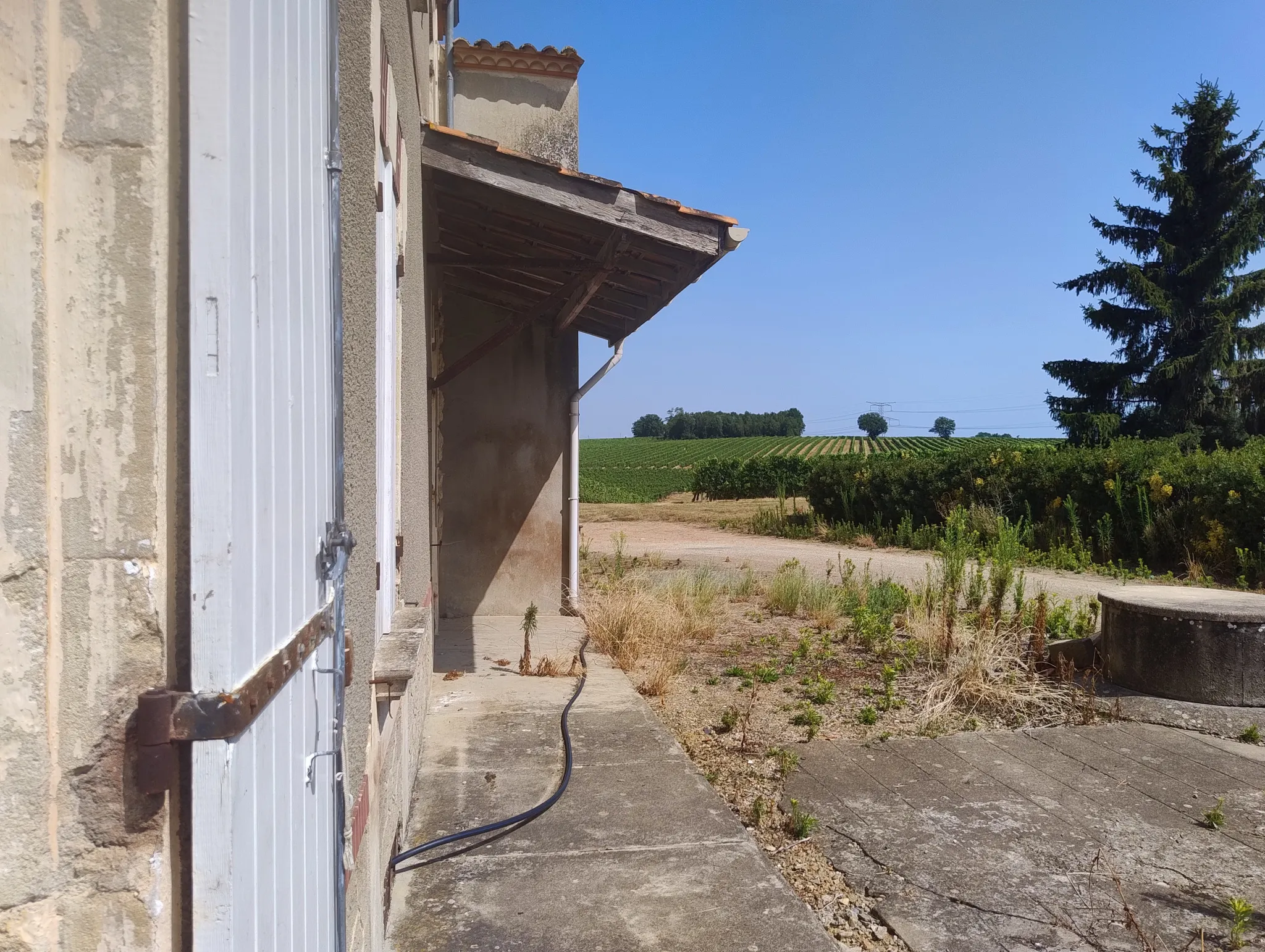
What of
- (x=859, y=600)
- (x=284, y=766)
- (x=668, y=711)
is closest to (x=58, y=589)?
(x=284, y=766)

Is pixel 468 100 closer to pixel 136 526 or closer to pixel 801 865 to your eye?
pixel 801 865

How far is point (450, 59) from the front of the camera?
26.8 feet

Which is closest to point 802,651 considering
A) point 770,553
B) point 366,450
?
point 366,450

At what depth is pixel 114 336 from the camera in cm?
89

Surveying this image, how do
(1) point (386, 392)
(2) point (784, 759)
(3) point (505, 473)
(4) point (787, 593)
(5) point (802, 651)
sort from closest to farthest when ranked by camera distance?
(1) point (386, 392) < (2) point (784, 759) < (5) point (802, 651) < (3) point (505, 473) < (4) point (787, 593)

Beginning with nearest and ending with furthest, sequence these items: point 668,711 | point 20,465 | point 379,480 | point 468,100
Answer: point 20,465
point 379,480
point 668,711
point 468,100

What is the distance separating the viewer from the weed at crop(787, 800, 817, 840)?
12.5 feet

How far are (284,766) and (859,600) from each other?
823 centimetres

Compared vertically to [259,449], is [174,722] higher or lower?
lower

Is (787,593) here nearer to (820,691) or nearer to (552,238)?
(820,691)

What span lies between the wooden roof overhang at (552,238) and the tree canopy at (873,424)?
366 feet

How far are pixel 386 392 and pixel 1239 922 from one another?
3.14 metres

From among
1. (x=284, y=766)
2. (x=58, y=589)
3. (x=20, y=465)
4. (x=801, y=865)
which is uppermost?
(x=20, y=465)

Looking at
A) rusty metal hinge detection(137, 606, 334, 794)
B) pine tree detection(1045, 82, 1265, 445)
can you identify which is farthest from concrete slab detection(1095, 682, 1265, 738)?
pine tree detection(1045, 82, 1265, 445)
